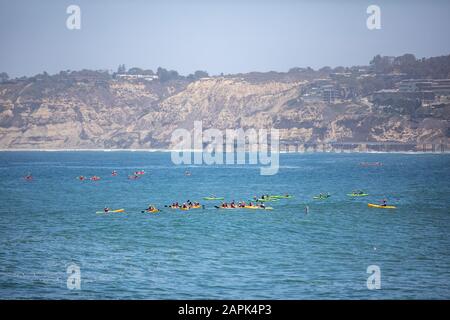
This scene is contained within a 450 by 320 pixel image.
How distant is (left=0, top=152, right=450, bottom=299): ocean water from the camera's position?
50531 millimetres

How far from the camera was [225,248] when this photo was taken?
67625 mm

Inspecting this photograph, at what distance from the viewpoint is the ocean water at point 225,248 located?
50.5m

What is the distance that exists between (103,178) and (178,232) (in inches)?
3880

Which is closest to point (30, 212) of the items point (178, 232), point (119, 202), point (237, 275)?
point (119, 202)

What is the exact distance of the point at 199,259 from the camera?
61.7 meters
